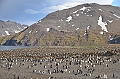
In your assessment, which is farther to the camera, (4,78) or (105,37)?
(105,37)

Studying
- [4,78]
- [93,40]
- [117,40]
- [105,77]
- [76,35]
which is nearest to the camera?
[105,77]

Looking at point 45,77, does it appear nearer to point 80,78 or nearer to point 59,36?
point 80,78

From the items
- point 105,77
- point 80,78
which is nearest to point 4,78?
point 80,78

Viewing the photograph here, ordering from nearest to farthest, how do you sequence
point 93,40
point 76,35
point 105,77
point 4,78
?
point 105,77, point 4,78, point 93,40, point 76,35

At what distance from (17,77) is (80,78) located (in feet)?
18.4

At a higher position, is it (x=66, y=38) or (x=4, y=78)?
(x=4, y=78)

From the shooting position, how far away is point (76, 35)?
186250 mm

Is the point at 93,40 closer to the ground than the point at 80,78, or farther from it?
closer to the ground

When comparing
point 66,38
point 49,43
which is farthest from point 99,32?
point 49,43

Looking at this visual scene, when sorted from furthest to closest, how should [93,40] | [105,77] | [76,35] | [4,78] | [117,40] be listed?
[76,35] → [93,40] → [117,40] → [4,78] → [105,77]

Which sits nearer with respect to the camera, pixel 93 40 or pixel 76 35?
pixel 93 40

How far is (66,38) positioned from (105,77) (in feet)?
545

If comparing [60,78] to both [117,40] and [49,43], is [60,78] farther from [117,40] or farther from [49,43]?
[49,43]

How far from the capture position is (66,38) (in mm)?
184875
